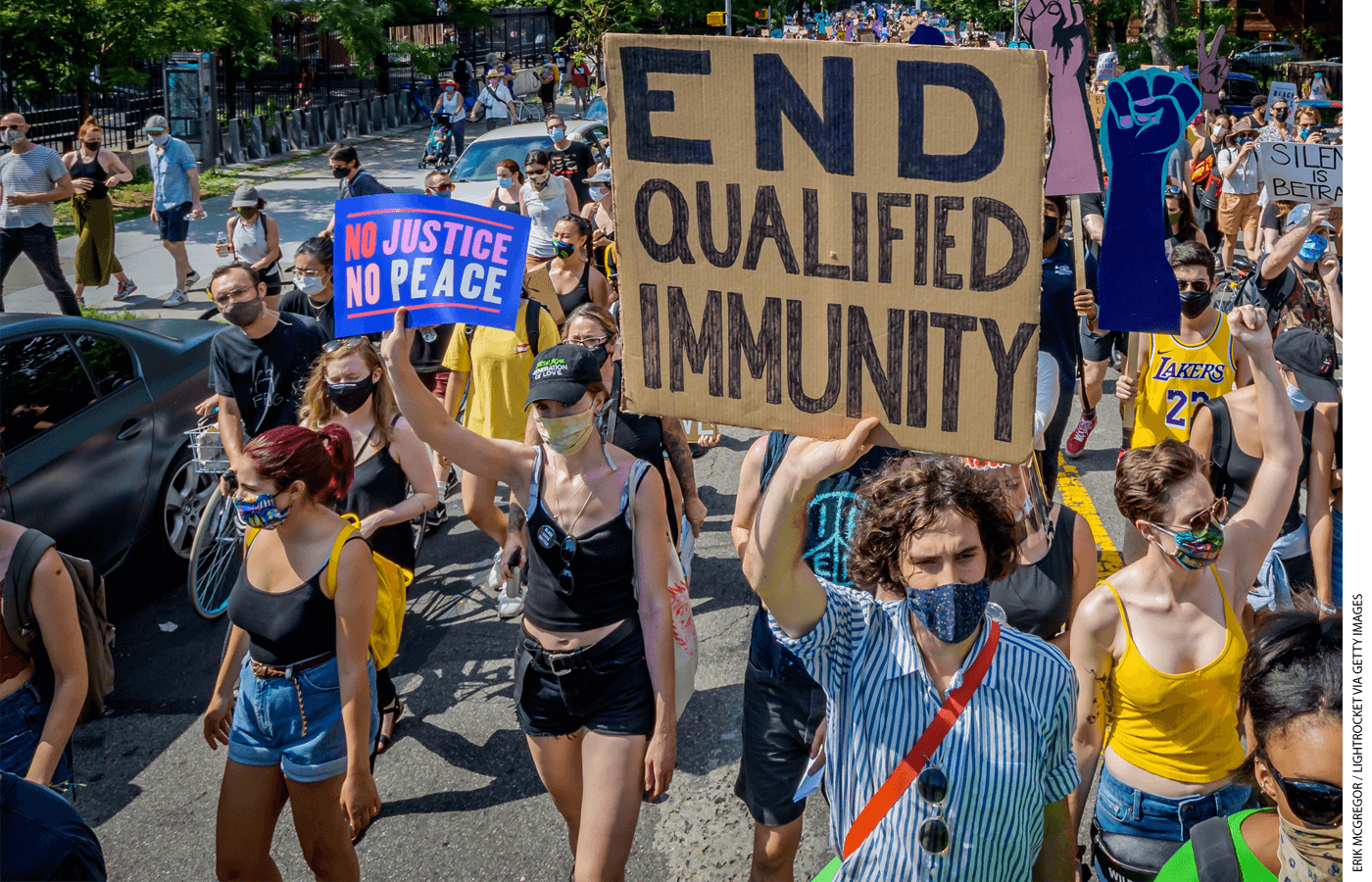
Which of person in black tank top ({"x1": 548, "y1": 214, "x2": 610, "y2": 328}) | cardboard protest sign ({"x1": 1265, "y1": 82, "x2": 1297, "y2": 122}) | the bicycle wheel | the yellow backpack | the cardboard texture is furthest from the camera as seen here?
cardboard protest sign ({"x1": 1265, "y1": 82, "x2": 1297, "y2": 122})

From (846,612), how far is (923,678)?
24 cm

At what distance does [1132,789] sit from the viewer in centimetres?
314

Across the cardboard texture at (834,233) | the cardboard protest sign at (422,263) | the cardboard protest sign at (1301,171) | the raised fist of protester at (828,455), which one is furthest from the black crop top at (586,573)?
the cardboard protest sign at (1301,171)

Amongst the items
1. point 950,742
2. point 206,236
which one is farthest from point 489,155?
point 950,742

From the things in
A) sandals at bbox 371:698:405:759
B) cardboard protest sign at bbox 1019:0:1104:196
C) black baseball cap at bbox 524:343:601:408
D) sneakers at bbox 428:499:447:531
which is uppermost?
cardboard protest sign at bbox 1019:0:1104:196

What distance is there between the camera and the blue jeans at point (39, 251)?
422 inches

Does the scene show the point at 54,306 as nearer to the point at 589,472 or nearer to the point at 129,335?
the point at 129,335

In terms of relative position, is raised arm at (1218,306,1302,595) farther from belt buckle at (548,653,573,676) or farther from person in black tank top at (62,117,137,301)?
person in black tank top at (62,117,137,301)

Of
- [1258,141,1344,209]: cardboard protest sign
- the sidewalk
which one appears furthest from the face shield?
the sidewalk

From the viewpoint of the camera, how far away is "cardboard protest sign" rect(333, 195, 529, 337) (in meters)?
3.82

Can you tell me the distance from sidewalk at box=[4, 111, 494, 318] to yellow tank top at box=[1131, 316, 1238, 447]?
9.83 metres

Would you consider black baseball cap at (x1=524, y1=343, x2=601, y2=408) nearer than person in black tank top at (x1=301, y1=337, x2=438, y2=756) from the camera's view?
Yes
